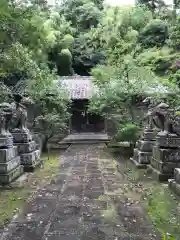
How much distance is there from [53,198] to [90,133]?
1817 centimetres

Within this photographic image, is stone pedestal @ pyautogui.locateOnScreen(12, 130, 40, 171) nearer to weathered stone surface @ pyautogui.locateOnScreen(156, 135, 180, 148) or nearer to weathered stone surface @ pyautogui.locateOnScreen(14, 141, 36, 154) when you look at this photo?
weathered stone surface @ pyautogui.locateOnScreen(14, 141, 36, 154)

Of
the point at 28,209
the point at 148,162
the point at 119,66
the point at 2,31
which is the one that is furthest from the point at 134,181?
the point at 119,66

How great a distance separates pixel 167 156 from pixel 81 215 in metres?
4.06

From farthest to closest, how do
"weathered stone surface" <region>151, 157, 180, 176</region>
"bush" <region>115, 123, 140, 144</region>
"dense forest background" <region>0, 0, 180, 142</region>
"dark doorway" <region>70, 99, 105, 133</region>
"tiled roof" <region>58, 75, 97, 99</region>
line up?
"dark doorway" <region>70, 99, 105, 133</region> < "tiled roof" <region>58, 75, 97, 99</region> < "bush" <region>115, 123, 140, 144</region> < "dense forest background" <region>0, 0, 180, 142</region> < "weathered stone surface" <region>151, 157, 180, 176</region>

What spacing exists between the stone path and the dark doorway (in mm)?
15736

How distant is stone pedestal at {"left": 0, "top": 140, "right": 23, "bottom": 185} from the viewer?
885cm

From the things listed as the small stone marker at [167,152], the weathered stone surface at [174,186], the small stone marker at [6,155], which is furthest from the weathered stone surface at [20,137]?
the weathered stone surface at [174,186]

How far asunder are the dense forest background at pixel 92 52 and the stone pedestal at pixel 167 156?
8.24 ft

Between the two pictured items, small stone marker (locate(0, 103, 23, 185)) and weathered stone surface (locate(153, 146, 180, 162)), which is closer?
small stone marker (locate(0, 103, 23, 185))

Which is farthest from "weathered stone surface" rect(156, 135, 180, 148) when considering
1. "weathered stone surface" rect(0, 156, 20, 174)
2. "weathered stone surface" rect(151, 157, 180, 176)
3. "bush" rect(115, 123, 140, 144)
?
"bush" rect(115, 123, 140, 144)

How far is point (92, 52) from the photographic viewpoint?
33.8 meters

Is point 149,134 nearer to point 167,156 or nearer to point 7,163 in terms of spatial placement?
point 167,156

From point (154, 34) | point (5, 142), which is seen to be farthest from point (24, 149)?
point (154, 34)

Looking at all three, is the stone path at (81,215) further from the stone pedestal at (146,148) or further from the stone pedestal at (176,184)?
the stone pedestal at (146,148)
